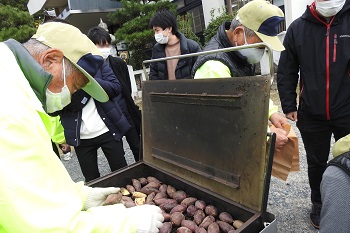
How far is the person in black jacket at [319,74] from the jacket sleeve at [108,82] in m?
1.46

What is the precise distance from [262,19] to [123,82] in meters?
1.81

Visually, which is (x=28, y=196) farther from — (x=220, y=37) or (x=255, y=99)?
(x=220, y=37)

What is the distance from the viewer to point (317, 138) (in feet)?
7.19

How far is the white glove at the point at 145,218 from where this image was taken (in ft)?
3.51

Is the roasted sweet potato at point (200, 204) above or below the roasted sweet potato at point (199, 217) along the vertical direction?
above

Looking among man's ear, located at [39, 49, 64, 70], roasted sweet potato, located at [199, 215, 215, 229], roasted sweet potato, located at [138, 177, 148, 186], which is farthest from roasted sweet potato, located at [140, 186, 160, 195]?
man's ear, located at [39, 49, 64, 70]

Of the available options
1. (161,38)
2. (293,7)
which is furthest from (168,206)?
(293,7)

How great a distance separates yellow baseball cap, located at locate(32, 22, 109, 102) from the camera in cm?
116

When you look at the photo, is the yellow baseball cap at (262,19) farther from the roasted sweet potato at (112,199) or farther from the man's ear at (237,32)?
the roasted sweet potato at (112,199)

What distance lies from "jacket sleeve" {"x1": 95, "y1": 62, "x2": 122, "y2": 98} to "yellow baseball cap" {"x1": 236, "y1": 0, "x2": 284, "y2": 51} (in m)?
1.27

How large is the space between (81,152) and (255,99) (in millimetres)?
1646

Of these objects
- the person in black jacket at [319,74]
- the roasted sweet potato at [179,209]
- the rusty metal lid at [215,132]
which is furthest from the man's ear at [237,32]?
the roasted sweet potato at [179,209]

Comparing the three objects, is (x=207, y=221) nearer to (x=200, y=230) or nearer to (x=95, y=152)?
(x=200, y=230)

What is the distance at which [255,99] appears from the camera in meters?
1.29
